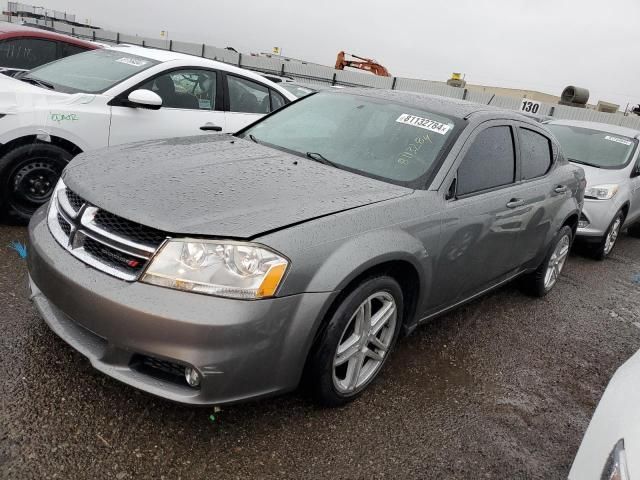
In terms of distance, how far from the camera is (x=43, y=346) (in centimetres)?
275

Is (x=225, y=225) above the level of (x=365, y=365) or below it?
above

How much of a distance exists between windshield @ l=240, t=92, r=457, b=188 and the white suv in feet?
3.37

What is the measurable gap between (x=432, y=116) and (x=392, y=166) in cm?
57

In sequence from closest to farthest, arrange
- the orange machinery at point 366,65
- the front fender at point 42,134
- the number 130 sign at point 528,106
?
the front fender at point 42,134
the number 130 sign at point 528,106
the orange machinery at point 366,65

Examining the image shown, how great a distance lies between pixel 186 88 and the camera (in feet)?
16.4

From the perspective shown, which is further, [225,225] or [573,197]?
[573,197]

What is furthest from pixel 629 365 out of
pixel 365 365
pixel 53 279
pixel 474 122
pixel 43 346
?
pixel 43 346

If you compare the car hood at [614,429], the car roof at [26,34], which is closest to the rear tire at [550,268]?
the car hood at [614,429]

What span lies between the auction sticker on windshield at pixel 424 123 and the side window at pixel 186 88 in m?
2.47

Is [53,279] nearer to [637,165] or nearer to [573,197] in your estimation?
[573,197]

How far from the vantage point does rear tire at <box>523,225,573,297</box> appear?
452 centimetres

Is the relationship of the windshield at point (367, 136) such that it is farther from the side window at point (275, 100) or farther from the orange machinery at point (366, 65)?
the orange machinery at point (366, 65)

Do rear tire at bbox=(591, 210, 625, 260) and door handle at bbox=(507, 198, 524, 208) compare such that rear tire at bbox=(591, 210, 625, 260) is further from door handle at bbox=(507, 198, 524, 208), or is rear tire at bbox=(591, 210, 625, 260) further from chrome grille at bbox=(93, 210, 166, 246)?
chrome grille at bbox=(93, 210, 166, 246)

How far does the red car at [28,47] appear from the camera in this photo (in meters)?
6.27
